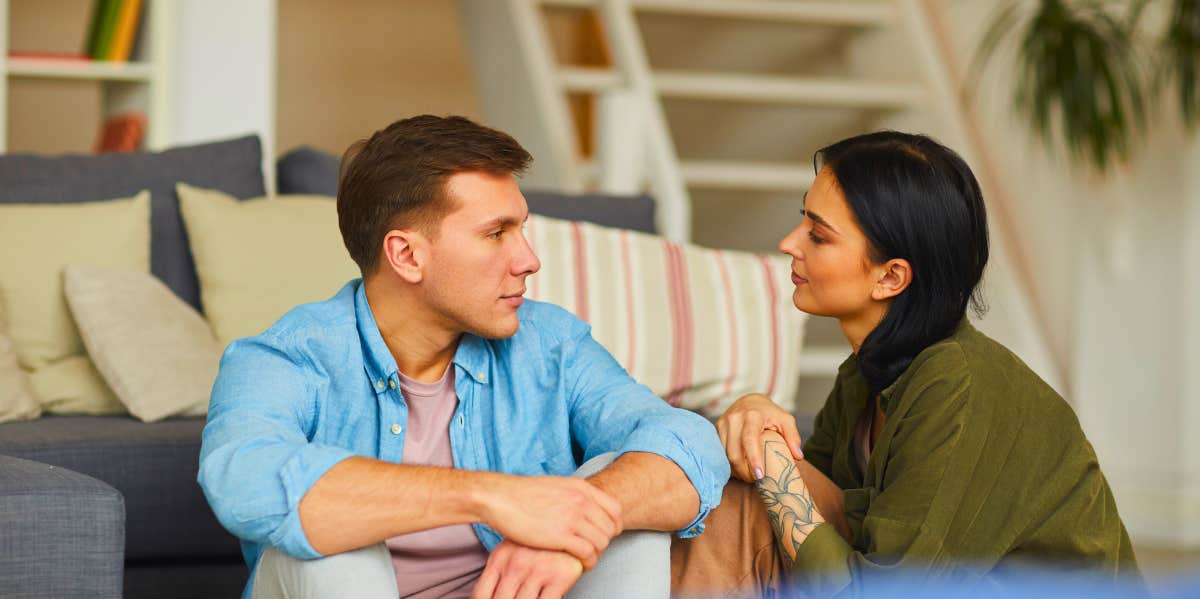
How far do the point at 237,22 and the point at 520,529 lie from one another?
2335 mm

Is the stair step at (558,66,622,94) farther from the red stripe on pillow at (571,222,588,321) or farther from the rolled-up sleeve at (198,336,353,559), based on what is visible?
the rolled-up sleeve at (198,336,353,559)

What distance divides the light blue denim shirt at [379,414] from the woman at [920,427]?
5.6 inches

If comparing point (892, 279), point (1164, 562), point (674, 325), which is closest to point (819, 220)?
point (892, 279)

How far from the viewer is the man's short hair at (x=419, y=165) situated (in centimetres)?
150

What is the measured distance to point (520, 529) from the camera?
4.24 ft

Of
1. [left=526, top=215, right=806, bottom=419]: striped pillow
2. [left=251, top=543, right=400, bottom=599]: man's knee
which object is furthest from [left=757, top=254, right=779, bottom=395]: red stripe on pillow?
[left=251, top=543, right=400, bottom=599]: man's knee

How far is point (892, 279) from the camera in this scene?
153 centimetres

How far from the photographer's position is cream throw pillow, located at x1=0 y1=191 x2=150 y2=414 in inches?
87.0

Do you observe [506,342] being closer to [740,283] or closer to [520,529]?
[520,529]

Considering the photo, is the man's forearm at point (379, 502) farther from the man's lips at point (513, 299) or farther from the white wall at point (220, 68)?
the white wall at point (220, 68)

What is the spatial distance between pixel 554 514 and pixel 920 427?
0.41 m

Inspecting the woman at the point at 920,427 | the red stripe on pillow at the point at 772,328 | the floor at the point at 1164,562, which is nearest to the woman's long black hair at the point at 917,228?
the woman at the point at 920,427

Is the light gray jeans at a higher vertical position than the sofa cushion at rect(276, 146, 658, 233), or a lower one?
lower

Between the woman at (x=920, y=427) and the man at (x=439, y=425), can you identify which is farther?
the woman at (x=920, y=427)
